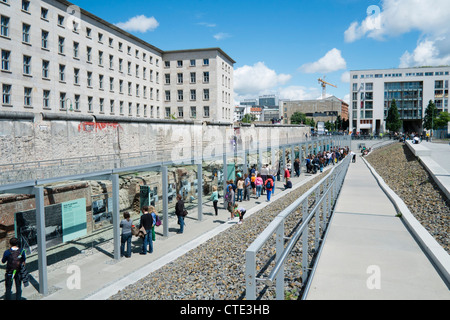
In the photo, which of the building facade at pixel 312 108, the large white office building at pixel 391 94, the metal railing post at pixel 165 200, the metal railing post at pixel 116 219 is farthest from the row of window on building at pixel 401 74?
the metal railing post at pixel 116 219

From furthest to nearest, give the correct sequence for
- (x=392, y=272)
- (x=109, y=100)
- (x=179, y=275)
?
1. (x=109, y=100)
2. (x=179, y=275)
3. (x=392, y=272)

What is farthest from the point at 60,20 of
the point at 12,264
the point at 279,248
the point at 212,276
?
the point at 279,248

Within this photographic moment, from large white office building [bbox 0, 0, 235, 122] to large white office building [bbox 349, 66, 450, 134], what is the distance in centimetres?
4521

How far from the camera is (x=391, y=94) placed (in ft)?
294

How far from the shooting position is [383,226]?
722cm

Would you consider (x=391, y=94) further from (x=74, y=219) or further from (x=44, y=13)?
(x=74, y=219)

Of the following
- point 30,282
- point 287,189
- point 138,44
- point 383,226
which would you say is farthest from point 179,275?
point 138,44

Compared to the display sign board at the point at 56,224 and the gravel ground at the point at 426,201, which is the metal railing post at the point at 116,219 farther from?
the gravel ground at the point at 426,201

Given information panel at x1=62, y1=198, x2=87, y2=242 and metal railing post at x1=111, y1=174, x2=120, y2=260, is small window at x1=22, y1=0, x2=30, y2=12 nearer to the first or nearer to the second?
metal railing post at x1=111, y1=174, x2=120, y2=260

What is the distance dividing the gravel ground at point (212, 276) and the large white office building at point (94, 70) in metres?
25.1

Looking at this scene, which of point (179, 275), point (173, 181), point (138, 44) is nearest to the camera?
point (179, 275)

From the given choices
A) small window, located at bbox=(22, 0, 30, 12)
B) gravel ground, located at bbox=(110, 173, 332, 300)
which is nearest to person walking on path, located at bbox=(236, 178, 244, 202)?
gravel ground, located at bbox=(110, 173, 332, 300)

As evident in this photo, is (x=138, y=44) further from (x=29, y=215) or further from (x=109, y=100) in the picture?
(x=29, y=215)
